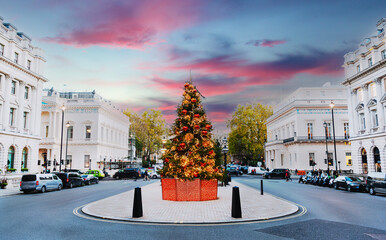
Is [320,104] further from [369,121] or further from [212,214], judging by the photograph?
[212,214]

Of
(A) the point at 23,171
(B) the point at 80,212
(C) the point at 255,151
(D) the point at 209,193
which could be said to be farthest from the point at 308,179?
(C) the point at 255,151

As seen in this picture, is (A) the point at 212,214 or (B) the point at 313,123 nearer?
(A) the point at 212,214

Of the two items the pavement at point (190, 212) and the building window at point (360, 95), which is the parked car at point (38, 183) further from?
the building window at point (360, 95)

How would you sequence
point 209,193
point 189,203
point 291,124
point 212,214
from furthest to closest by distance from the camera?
point 291,124 < point 209,193 < point 189,203 < point 212,214

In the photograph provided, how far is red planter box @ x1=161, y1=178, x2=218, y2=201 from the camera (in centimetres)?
1600

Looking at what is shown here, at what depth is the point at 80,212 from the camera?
1304 centimetres

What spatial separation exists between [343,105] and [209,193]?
171ft

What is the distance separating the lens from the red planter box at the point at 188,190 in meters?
16.0

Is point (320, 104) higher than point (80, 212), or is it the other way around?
point (320, 104)

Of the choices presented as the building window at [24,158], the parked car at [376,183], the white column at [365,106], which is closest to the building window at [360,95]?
the white column at [365,106]

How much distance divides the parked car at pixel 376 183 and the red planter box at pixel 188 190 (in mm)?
13714

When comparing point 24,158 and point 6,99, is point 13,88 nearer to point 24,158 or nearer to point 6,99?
point 6,99

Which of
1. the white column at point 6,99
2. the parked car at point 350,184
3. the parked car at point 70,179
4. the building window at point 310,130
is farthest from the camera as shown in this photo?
the building window at point 310,130

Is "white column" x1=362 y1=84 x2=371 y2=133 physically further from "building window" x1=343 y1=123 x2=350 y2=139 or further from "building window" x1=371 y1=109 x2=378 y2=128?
"building window" x1=343 y1=123 x2=350 y2=139
